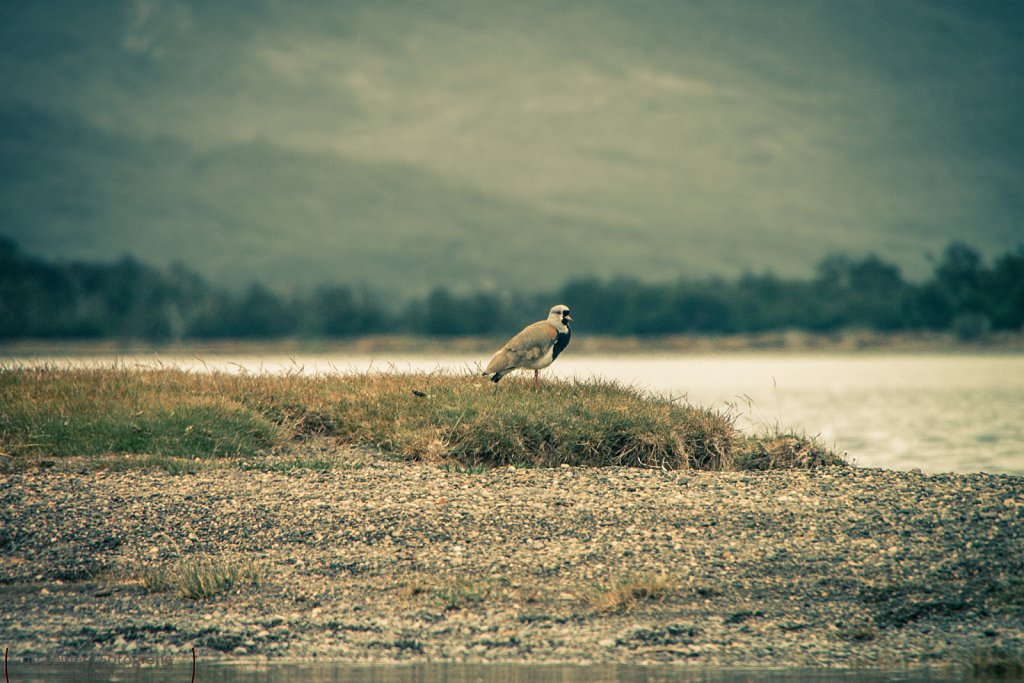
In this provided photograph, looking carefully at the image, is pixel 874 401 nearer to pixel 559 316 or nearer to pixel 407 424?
pixel 559 316

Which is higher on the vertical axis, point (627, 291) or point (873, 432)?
point (627, 291)

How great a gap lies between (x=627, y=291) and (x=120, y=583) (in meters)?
90.0

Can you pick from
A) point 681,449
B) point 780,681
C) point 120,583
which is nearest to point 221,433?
point 120,583

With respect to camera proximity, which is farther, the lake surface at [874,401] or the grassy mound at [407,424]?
the lake surface at [874,401]

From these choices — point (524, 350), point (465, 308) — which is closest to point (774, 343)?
point (465, 308)

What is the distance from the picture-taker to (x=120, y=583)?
10164mm

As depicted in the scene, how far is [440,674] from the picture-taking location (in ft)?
26.0

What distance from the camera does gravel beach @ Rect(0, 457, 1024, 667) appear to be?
8.66 metres

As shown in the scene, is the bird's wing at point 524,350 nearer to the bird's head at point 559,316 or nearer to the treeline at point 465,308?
the bird's head at point 559,316

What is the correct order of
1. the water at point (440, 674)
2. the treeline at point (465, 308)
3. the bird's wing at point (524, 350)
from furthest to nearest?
the treeline at point (465, 308), the bird's wing at point (524, 350), the water at point (440, 674)

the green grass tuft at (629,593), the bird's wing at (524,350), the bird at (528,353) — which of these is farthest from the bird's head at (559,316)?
the green grass tuft at (629,593)

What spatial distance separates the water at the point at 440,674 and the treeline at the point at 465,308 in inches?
3171

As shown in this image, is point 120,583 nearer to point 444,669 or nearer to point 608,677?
point 444,669

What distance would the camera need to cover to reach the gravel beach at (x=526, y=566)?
8.66m
